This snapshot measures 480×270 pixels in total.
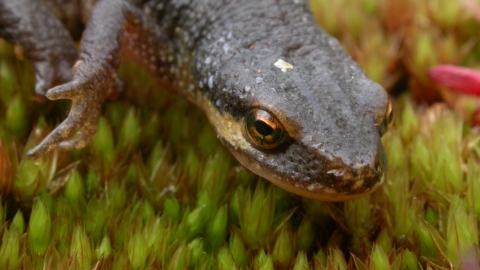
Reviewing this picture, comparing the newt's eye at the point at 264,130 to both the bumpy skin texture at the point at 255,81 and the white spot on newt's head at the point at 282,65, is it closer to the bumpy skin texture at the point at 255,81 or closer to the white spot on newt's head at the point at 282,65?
the bumpy skin texture at the point at 255,81

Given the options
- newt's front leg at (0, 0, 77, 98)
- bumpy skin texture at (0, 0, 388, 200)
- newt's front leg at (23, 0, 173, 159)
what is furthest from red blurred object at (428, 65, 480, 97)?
newt's front leg at (0, 0, 77, 98)

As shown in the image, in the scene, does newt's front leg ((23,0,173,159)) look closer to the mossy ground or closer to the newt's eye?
the mossy ground

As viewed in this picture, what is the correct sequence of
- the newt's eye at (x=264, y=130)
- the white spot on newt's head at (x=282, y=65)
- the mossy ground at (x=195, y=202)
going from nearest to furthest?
the mossy ground at (x=195, y=202) → the newt's eye at (x=264, y=130) → the white spot on newt's head at (x=282, y=65)

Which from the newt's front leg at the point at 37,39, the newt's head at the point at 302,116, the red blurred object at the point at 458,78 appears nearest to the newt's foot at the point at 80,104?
the newt's front leg at the point at 37,39

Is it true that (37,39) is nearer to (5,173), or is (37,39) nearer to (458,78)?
(5,173)

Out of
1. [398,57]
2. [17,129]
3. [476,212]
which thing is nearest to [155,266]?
[17,129]

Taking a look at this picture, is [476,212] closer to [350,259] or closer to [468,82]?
[350,259]

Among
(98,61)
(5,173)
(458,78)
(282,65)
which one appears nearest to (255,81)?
(282,65)
